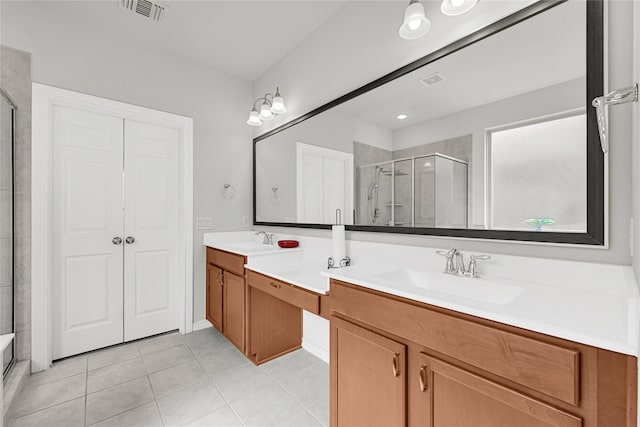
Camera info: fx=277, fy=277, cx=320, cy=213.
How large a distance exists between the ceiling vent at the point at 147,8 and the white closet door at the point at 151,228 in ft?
2.87

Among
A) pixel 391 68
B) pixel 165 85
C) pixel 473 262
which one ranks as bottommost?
pixel 473 262

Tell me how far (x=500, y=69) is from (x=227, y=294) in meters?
2.41

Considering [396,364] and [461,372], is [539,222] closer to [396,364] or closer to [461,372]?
[461,372]

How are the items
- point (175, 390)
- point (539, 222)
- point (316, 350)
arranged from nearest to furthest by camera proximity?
point (539, 222) → point (175, 390) → point (316, 350)

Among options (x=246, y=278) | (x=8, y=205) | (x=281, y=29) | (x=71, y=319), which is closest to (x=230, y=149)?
(x=281, y=29)

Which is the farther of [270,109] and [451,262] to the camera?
[270,109]

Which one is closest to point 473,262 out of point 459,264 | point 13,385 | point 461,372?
point 459,264

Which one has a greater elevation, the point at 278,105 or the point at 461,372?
the point at 278,105

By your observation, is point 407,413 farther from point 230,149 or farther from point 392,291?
point 230,149

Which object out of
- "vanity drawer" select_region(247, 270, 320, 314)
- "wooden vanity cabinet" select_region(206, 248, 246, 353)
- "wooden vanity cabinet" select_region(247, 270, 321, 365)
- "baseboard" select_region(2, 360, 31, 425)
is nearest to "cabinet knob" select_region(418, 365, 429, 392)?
"vanity drawer" select_region(247, 270, 320, 314)

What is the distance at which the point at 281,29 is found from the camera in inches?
92.3

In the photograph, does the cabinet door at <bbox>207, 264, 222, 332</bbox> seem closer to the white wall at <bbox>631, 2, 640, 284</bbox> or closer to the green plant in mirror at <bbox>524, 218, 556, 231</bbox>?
the green plant in mirror at <bbox>524, 218, 556, 231</bbox>

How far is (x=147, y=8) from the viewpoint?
2.13m

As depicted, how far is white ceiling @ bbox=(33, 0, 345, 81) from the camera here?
2.11 meters
